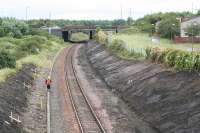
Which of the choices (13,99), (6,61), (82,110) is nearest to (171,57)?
(82,110)

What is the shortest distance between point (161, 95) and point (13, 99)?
10.4 meters

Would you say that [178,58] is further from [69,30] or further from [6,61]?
[69,30]

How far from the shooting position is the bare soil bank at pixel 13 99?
26.5 metres

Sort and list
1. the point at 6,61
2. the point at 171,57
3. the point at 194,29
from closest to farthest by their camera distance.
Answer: the point at 171,57 < the point at 6,61 < the point at 194,29

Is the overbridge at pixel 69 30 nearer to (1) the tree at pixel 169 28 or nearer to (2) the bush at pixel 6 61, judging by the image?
(1) the tree at pixel 169 28

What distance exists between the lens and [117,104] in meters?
36.8

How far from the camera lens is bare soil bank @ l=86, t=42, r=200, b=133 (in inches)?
1069

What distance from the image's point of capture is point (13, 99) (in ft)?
112

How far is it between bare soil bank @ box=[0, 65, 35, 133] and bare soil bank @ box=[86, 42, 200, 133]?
7.86 meters

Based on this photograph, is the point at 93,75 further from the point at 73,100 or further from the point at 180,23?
the point at 180,23

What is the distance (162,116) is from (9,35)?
87192mm

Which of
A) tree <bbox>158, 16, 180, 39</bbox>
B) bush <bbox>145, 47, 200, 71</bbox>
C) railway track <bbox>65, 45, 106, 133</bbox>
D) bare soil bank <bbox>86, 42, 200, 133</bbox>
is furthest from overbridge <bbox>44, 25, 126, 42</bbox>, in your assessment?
bush <bbox>145, 47, 200, 71</bbox>

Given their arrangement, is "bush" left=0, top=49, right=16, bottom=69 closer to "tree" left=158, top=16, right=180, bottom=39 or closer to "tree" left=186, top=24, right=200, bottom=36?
"tree" left=186, top=24, right=200, bottom=36

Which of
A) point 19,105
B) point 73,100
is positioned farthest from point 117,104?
point 19,105
